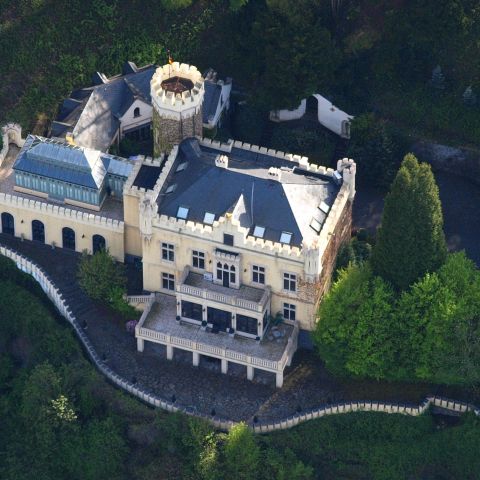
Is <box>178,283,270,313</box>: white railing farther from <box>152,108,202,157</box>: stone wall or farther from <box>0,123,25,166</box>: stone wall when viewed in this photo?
<box>0,123,25,166</box>: stone wall

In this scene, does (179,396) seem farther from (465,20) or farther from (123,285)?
(465,20)

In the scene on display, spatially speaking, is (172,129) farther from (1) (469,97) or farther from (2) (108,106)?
(1) (469,97)

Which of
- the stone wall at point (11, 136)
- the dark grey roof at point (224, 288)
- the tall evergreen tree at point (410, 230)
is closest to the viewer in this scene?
the tall evergreen tree at point (410, 230)

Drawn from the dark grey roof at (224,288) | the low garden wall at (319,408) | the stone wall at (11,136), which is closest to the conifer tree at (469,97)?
the dark grey roof at (224,288)

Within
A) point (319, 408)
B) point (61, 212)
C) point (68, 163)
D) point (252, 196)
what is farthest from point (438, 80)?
point (61, 212)

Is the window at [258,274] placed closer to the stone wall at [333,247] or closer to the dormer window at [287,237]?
the dormer window at [287,237]
